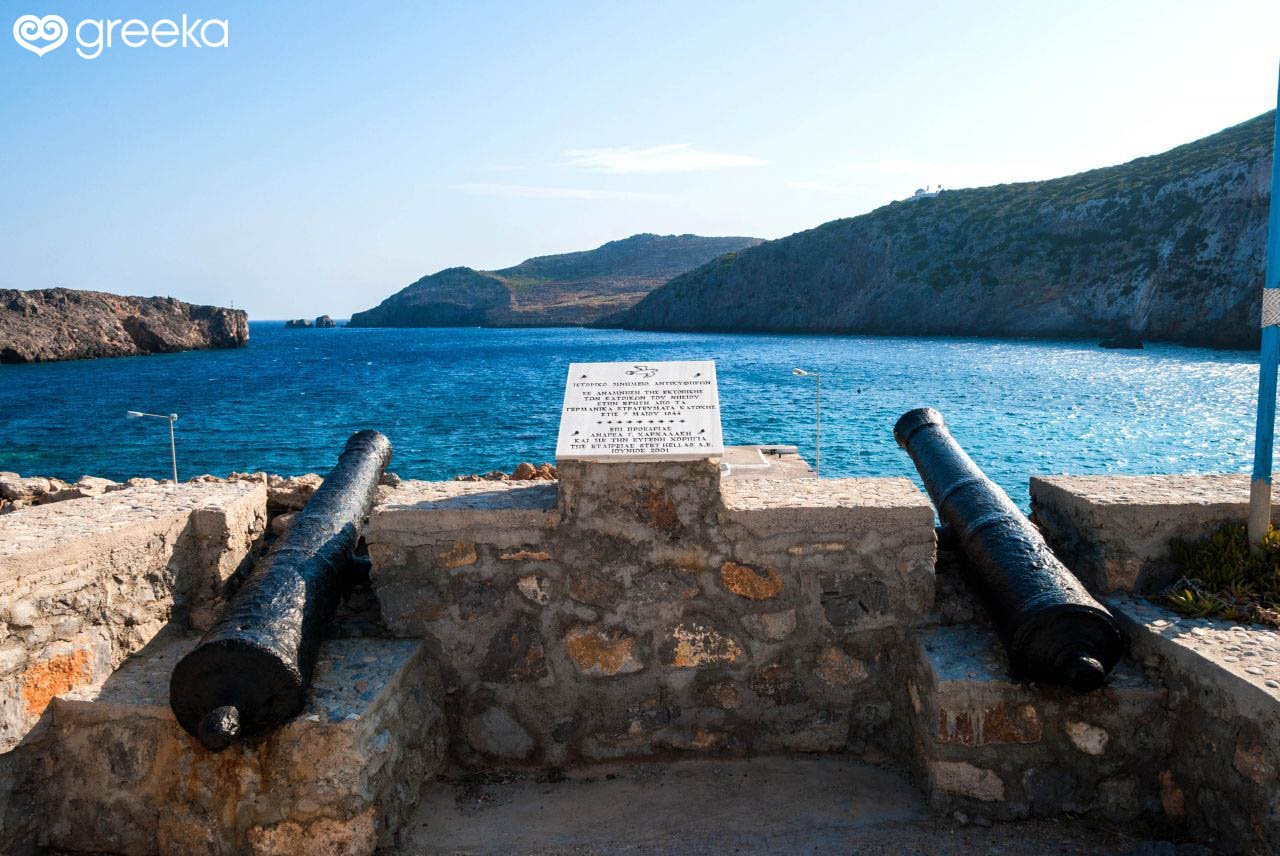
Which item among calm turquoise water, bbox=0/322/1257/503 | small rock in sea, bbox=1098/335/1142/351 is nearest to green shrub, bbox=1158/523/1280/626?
calm turquoise water, bbox=0/322/1257/503

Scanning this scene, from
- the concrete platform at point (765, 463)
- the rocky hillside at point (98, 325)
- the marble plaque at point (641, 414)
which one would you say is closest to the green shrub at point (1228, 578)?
the marble plaque at point (641, 414)

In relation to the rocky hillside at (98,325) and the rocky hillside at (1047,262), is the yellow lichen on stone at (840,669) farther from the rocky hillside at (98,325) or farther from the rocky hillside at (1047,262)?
the rocky hillside at (98,325)

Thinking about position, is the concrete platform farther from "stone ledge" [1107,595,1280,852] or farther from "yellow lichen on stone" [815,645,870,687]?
"stone ledge" [1107,595,1280,852]

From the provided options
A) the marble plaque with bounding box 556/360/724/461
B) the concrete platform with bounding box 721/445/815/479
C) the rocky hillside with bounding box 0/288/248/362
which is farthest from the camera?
the rocky hillside with bounding box 0/288/248/362

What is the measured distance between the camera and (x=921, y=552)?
401cm

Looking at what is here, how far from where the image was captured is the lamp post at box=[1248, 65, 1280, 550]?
12.1ft

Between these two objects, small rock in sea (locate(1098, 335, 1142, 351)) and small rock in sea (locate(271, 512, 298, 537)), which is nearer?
small rock in sea (locate(271, 512, 298, 537))

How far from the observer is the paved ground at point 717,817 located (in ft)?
11.2

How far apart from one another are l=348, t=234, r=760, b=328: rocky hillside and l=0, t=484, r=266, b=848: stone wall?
143605 mm

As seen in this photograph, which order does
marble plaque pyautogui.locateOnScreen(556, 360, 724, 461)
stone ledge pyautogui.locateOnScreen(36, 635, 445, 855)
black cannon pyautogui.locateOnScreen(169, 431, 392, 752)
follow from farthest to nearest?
marble plaque pyautogui.locateOnScreen(556, 360, 724, 461)
stone ledge pyautogui.locateOnScreen(36, 635, 445, 855)
black cannon pyautogui.locateOnScreen(169, 431, 392, 752)

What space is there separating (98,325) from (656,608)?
316 ft

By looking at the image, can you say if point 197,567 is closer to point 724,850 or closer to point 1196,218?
point 724,850

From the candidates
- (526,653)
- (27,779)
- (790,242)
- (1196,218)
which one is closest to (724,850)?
(526,653)

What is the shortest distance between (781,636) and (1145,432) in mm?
34146
